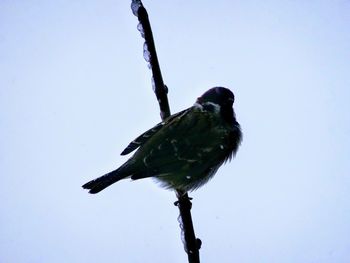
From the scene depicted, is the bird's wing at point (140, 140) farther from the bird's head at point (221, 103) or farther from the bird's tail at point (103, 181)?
the bird's head at point (221, 103)

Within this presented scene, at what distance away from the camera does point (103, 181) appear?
349cm

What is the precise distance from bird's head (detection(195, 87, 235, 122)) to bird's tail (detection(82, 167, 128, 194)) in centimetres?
134

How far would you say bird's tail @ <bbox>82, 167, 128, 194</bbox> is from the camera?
3445 mm

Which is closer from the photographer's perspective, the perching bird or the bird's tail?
the bird's tail

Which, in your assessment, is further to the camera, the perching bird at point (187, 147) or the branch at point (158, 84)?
the perching bird at point (187, 147)

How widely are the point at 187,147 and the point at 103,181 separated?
0.94 m

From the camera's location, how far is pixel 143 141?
396 cm

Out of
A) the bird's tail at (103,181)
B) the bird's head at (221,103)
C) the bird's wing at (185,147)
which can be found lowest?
the bird's tail at (103,181)

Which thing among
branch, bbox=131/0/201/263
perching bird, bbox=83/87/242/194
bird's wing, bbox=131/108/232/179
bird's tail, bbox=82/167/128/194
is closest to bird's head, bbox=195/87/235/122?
perching bird, bbox=83/87/242/194

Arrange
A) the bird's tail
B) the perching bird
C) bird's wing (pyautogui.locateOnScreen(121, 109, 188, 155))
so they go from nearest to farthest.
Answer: the bird's tail, the perching bird, bird's wing (pyautogui.locateOnScreen(121, 109, 188, 155))

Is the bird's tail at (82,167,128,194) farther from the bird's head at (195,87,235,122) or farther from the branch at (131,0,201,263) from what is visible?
the bird's head at (195,87,235,122)

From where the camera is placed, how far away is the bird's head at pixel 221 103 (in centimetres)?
443

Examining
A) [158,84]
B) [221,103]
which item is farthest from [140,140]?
[158,84]

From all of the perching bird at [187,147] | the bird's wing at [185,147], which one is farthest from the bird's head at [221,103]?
the bird's wing at [185,147]
